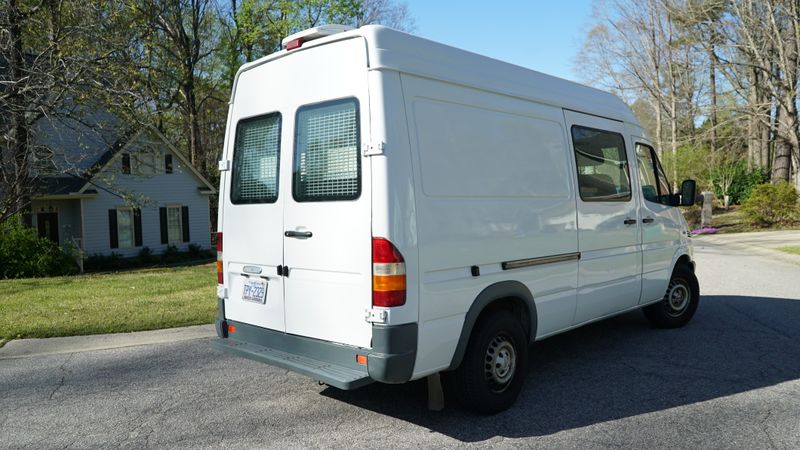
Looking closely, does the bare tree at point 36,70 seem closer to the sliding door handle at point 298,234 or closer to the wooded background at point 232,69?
the wooded background at point 232,69

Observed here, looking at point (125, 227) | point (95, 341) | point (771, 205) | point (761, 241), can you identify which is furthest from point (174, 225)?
point (771, 205)

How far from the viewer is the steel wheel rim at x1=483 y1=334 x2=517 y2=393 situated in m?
4.50

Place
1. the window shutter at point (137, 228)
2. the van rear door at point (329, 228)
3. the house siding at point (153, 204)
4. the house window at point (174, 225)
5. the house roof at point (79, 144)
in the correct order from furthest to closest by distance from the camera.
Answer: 1. the house window at point (174, 225)
2. the window shutter at point (137, 228)
3. the house siding at point (153, 204)
4. the house roof at point (79, 144)
5. the van rear door at point (329, 228)

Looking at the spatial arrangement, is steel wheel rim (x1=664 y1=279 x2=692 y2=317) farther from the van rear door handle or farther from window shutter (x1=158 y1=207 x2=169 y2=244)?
window shutter (x1=158 y1=207 x2=169 y2=244)

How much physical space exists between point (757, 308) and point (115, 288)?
10.5 m

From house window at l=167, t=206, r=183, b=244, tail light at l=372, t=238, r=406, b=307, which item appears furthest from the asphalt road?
house window at l=167, t=206, r=183, b=244

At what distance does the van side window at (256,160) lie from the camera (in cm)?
459

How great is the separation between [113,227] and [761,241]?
82.8 ft

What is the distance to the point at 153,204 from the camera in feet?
87.7

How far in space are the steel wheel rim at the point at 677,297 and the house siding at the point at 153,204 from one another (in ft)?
69.8

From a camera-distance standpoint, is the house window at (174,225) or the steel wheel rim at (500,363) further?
the house window at (174,225)

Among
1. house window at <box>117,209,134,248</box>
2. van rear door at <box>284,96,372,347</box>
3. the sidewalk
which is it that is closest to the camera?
van rear door at <box>284,96,372,347</box>

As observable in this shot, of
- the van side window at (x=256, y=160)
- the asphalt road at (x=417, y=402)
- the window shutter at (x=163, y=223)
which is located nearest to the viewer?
the asphalt road at (x=417, y=402)

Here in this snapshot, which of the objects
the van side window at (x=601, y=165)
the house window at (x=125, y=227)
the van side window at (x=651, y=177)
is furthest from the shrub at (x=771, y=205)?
the house window at (x=125, y=227)
